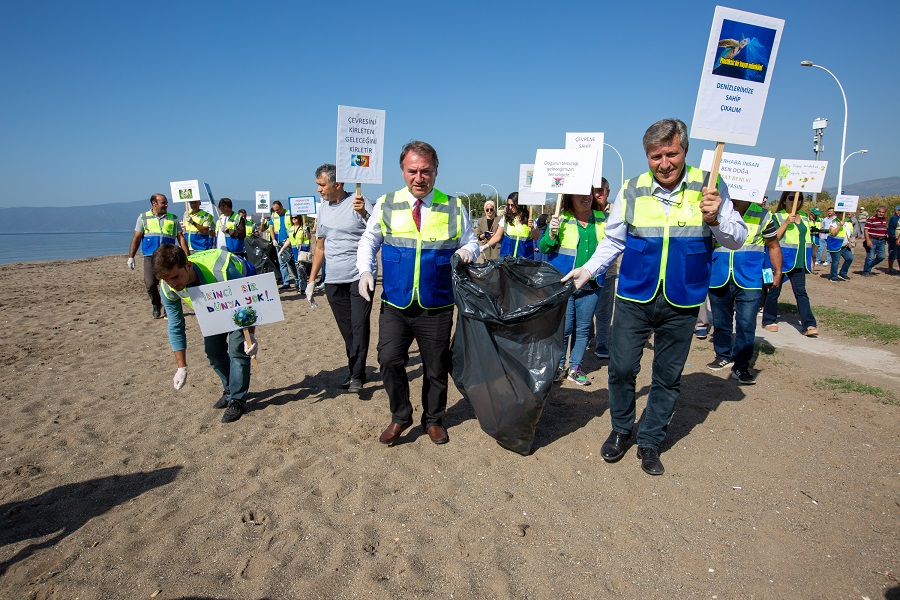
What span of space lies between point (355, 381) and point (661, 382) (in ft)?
9.29

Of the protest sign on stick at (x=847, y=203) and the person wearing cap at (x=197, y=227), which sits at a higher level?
the protest sign on stick at (x=847, y=203)

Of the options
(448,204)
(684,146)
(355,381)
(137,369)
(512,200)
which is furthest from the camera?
(512,200)

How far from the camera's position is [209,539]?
8.85 ft

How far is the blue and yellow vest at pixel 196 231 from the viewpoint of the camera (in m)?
8.48

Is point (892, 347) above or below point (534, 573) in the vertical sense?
above

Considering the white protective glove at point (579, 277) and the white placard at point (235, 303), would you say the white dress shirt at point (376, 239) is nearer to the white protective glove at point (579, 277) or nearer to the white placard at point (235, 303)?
the white protective glove at point (579, 277)

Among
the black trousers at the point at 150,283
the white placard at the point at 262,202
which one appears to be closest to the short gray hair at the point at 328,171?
the black trousers at the point at 150,283

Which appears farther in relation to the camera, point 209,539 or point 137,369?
point 137,369

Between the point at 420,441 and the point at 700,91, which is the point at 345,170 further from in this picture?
the point at 700,91

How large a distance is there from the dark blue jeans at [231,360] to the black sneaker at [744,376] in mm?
4568

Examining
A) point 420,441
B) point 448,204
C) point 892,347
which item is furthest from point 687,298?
point 892,347

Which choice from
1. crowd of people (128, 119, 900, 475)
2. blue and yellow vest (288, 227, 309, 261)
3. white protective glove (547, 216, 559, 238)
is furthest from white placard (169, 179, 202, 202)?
white protective glove (547, 216, 559, 238)

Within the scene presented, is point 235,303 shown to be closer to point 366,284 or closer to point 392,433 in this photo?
point 366,284

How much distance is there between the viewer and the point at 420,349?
3.57 m
